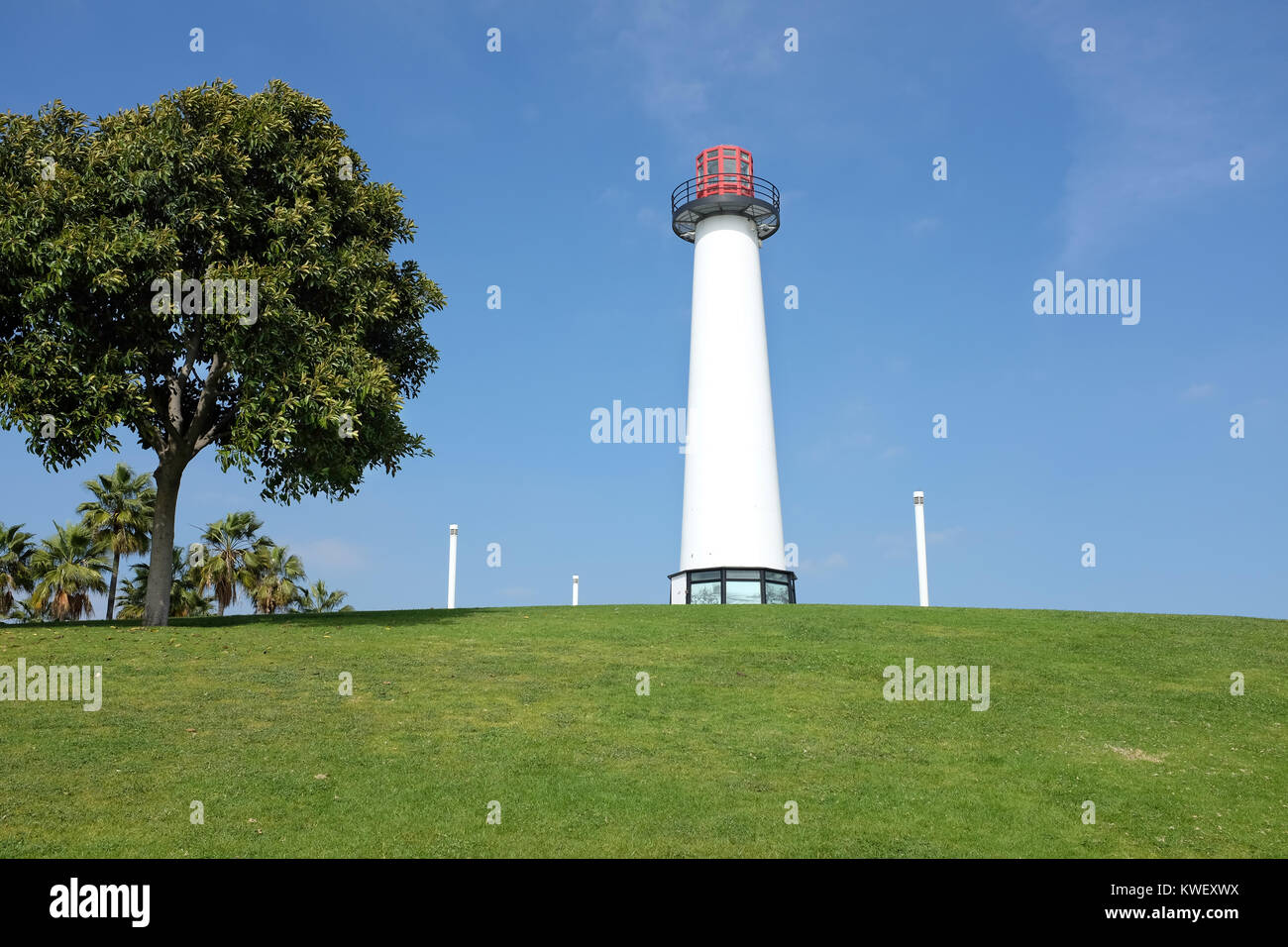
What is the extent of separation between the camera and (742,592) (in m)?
40.1

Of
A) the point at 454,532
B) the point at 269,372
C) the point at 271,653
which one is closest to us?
the point at 271,653

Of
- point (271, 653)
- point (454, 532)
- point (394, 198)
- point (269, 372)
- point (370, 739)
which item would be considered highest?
point (394, 198)

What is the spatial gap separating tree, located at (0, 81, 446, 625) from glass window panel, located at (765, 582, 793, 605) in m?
16.0

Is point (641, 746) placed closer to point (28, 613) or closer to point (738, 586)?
point (738, 586)

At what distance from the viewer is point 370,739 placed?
719 inches

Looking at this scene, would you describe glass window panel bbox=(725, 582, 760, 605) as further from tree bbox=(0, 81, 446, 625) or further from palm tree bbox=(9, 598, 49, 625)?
palm tree bbox=(9, 598, 49, 625)

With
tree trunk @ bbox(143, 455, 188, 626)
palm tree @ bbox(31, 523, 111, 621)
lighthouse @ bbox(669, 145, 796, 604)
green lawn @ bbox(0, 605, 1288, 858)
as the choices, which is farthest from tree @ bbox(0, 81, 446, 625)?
palm tree @ bbox(31, 523, 111, 621)

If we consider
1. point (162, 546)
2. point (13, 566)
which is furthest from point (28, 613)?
point (162, 546)

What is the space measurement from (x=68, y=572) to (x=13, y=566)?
11.7 feet

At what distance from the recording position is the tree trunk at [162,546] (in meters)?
30.1

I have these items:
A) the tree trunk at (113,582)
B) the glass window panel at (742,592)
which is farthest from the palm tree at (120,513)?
the glass window panel at (742,592)
